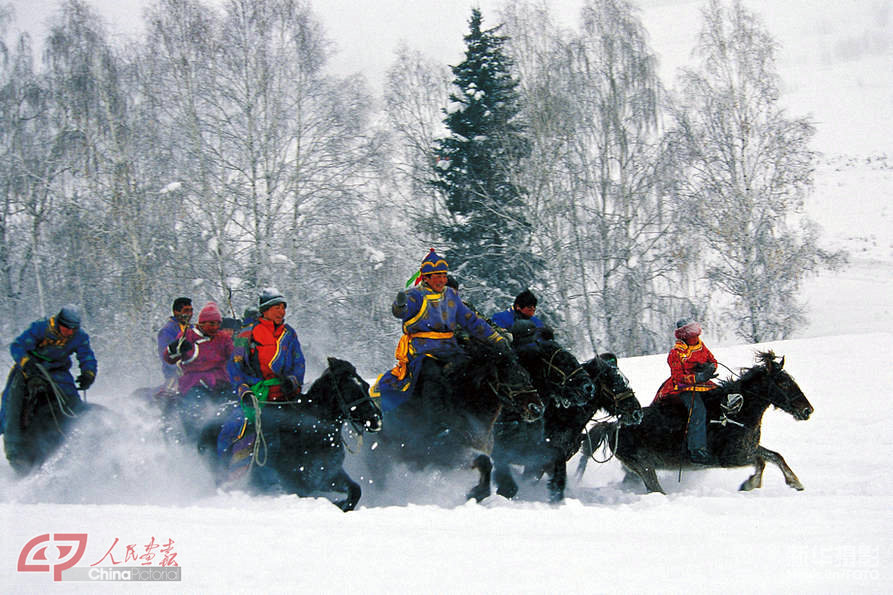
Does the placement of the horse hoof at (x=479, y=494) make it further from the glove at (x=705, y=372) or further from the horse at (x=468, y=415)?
the glove at (x=705, y=372)

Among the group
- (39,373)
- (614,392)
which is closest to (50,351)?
(39,373)

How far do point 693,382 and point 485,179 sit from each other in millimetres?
12902

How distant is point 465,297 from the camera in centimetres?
1838

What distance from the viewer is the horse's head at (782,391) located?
6.36 metres

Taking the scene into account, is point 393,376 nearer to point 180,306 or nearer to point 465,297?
point 180,306

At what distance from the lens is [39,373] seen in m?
6.27


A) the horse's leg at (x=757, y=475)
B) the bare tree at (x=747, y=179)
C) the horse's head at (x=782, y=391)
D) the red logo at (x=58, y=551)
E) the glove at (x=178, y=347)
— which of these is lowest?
the horse's leg at (x=757, y=475)

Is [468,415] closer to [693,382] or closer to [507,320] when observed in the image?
[507,320]

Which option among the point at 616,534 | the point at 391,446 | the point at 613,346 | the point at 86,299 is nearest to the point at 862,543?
the point at 616,534

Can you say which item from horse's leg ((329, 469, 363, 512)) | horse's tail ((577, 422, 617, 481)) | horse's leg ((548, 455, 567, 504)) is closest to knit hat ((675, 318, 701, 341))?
horse's tail ((577, 422, 617, 481))

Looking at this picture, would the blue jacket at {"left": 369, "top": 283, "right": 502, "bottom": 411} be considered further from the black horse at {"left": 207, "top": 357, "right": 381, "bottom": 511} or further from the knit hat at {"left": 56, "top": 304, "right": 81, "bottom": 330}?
the knit hat at {"left": 56, "top": 304, "right": 81, "bottom": 330}

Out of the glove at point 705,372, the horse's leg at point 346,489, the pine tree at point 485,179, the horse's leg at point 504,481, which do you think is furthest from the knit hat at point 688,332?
the pine tree at point 485,179

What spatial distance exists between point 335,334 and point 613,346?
7.75 meters

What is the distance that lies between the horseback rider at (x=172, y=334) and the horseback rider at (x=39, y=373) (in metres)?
0.69
